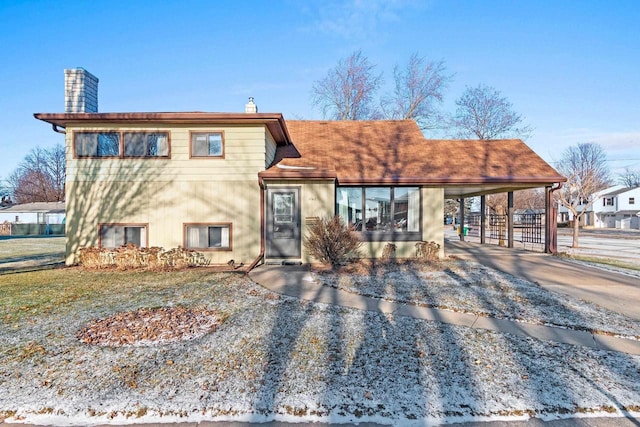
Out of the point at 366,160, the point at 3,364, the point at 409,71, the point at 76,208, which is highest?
the point at 409,71

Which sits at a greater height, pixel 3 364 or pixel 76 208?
pixel 76 208

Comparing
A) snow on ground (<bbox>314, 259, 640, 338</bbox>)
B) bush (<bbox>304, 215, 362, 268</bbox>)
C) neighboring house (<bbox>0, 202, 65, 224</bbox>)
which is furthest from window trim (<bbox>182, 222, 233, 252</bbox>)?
neighboring house (<bbox>0, 202, 65, 224</bbox>)

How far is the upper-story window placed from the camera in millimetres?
10047

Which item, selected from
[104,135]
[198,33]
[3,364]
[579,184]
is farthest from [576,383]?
[579,184]

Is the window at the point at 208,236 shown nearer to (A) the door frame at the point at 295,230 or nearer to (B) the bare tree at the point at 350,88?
(A) the door frame at the point at 295,230

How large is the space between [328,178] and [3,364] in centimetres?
748

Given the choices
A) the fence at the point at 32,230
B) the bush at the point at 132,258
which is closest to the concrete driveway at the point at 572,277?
the bush at the point at 132,258

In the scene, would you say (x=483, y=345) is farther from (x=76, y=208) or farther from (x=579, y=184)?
(x=579, y=184)

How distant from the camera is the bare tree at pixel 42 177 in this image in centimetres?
5233

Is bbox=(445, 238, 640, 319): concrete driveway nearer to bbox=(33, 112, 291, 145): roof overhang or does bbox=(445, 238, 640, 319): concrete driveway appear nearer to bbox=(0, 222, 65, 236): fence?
bbox=(33, 112, 291, 145): roof overhang

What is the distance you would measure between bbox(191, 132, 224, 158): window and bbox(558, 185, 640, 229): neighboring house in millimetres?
59529

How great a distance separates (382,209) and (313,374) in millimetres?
8088

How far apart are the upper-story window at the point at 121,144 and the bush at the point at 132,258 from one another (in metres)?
2.68

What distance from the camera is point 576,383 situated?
3.18 m
